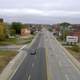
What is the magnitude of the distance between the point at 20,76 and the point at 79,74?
816 cm

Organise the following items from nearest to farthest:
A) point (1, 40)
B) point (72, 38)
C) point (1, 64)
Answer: point (1, 64) < point (72, 38) < point (1, 40)

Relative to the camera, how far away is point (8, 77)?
126ft

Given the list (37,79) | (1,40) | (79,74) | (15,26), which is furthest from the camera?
(15,26)

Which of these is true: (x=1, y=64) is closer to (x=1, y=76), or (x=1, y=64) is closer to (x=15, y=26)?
(x=1, y=76)

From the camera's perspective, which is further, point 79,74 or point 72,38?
point 72,38

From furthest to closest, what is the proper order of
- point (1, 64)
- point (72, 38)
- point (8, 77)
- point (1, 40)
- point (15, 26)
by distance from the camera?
point (15, 26) < point (1, 40) < point (72, 38) < point (1, 64) < point (8, 77)

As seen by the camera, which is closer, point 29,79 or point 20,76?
point 29,79

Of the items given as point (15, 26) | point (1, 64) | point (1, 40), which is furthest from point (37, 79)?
point (15, 26)

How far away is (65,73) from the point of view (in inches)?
1647

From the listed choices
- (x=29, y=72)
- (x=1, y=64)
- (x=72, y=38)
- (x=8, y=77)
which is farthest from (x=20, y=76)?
(x=72, y=38)

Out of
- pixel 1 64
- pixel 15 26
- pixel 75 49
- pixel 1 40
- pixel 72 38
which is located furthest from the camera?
pixel 15 26

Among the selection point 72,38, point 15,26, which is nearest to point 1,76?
point 72,38

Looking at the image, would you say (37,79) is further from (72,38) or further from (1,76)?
(72,38)

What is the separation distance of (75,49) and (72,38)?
25.3m
